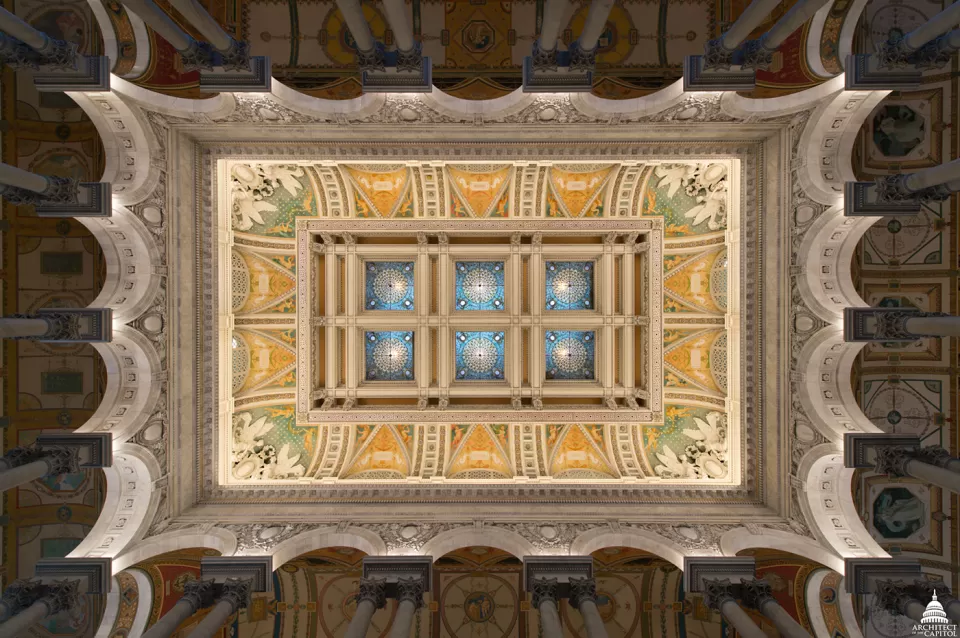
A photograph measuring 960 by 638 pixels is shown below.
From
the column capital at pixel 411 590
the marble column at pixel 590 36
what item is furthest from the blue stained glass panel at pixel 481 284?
the column capital at pixel 411 590

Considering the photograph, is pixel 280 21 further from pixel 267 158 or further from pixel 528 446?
pixel 528 446

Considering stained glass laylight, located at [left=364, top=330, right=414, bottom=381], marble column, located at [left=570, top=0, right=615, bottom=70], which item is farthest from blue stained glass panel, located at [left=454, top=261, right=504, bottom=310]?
marble column, located at [left=570, top=0, right=615, bottom=70]

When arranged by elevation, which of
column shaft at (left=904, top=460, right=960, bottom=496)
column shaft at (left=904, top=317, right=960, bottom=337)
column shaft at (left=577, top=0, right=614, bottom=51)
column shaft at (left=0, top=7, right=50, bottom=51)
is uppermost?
column shaft at (left=577, top=0, right=614, bottom=51)

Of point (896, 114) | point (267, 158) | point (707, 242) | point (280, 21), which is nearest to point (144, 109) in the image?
point (267, 158)

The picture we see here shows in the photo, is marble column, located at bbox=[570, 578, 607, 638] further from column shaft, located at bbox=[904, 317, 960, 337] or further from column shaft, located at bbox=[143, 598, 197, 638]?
column shaft, located at bbox=[904, 317, 960, 337]

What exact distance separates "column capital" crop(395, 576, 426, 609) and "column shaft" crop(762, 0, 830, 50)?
12.9 metres

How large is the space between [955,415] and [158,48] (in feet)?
67.1

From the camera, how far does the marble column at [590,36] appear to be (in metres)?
8.26

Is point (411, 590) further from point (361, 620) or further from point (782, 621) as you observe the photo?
point (782, 621)

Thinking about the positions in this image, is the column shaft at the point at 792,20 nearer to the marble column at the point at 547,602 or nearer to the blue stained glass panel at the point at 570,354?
the blue stained glass panel at the point at 570,354

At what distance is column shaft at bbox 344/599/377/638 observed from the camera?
29.2 ft

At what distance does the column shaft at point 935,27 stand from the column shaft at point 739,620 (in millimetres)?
11005

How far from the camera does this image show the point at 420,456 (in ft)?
47.6

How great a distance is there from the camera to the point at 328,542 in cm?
1081
